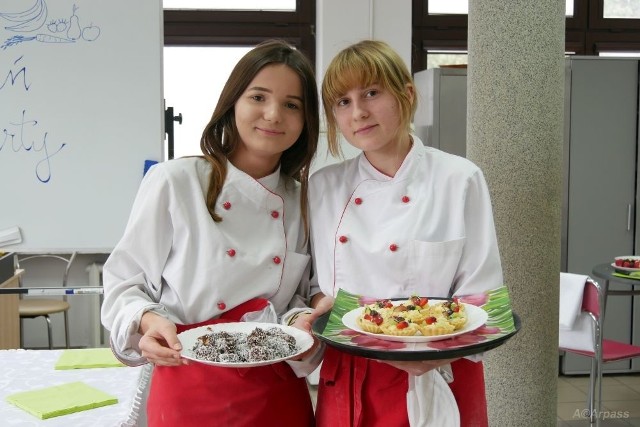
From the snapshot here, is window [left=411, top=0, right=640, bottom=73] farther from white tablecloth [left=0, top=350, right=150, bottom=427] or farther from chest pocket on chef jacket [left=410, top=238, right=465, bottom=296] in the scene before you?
chest pocket on chef jacket [left=410, top=238, right=465, bottom=296]

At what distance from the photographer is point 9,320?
348 cm

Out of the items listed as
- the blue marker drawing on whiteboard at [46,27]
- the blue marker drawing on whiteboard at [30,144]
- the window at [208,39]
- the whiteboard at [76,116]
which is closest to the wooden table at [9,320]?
the whiteboard at [76,116]

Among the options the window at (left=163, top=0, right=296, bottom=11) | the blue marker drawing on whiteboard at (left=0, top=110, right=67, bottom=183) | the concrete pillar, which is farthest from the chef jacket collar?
the window at (left=163, top=0, right=296, bottom=11)

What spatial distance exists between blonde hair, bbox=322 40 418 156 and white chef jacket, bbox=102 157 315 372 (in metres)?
0.27

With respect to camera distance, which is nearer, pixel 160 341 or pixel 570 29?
pixel 160 341

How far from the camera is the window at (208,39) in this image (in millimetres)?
4836

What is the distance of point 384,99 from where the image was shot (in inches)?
59.2

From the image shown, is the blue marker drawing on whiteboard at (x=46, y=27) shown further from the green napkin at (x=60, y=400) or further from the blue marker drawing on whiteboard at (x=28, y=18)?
the green napkin at (x=60, y=400)

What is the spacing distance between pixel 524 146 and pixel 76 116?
217 cm

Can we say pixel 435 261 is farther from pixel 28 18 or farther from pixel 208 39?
pixel 208 39

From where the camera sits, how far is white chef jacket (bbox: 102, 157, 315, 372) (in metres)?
1.51

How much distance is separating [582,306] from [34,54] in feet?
9.21

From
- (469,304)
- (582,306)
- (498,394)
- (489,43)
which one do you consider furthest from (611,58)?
(469,304)

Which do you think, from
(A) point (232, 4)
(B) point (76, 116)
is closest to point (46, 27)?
(B) point (76, 116)
